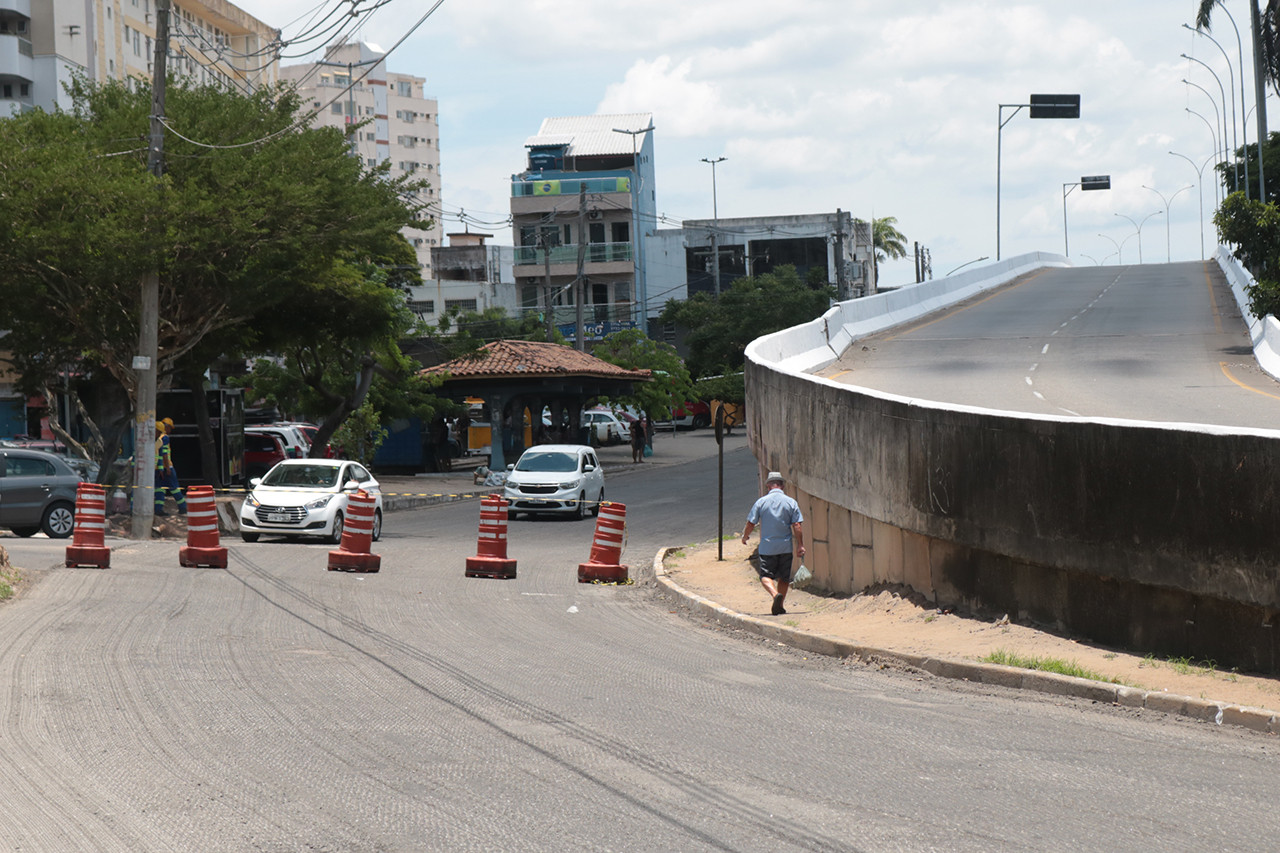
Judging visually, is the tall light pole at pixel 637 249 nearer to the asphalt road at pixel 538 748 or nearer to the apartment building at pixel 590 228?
the apartment building at pixel 590 228

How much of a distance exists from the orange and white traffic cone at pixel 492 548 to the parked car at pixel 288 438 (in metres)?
24.4

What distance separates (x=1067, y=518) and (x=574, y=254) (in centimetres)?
7690

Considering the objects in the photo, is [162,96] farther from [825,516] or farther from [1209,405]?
[1209,405]

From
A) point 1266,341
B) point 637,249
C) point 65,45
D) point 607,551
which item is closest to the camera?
point 607,551

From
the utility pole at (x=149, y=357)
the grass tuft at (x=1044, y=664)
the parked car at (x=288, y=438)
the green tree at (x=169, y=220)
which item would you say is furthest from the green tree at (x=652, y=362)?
the grass tuft at (x=1044, y=664)

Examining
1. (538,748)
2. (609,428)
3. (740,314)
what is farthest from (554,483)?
(740,314)

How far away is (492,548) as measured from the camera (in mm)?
19797

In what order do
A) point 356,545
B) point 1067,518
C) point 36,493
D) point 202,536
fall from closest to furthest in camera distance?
1. point 1067,518
2. point 202,536
3. point 356,545
4. point 36,493

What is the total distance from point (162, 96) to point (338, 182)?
17.6 ft

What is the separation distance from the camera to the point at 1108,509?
10727mm

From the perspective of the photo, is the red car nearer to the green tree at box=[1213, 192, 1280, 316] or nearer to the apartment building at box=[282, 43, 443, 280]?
the green tree at box=[1213, 192, 1280, 316]

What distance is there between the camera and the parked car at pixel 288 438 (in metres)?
43.1

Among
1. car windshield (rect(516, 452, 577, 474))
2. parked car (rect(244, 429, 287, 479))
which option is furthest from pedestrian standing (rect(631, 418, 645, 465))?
car windshield (rect(516, 452, 577, 474))

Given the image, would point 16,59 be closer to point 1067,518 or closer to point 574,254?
point 574,254
